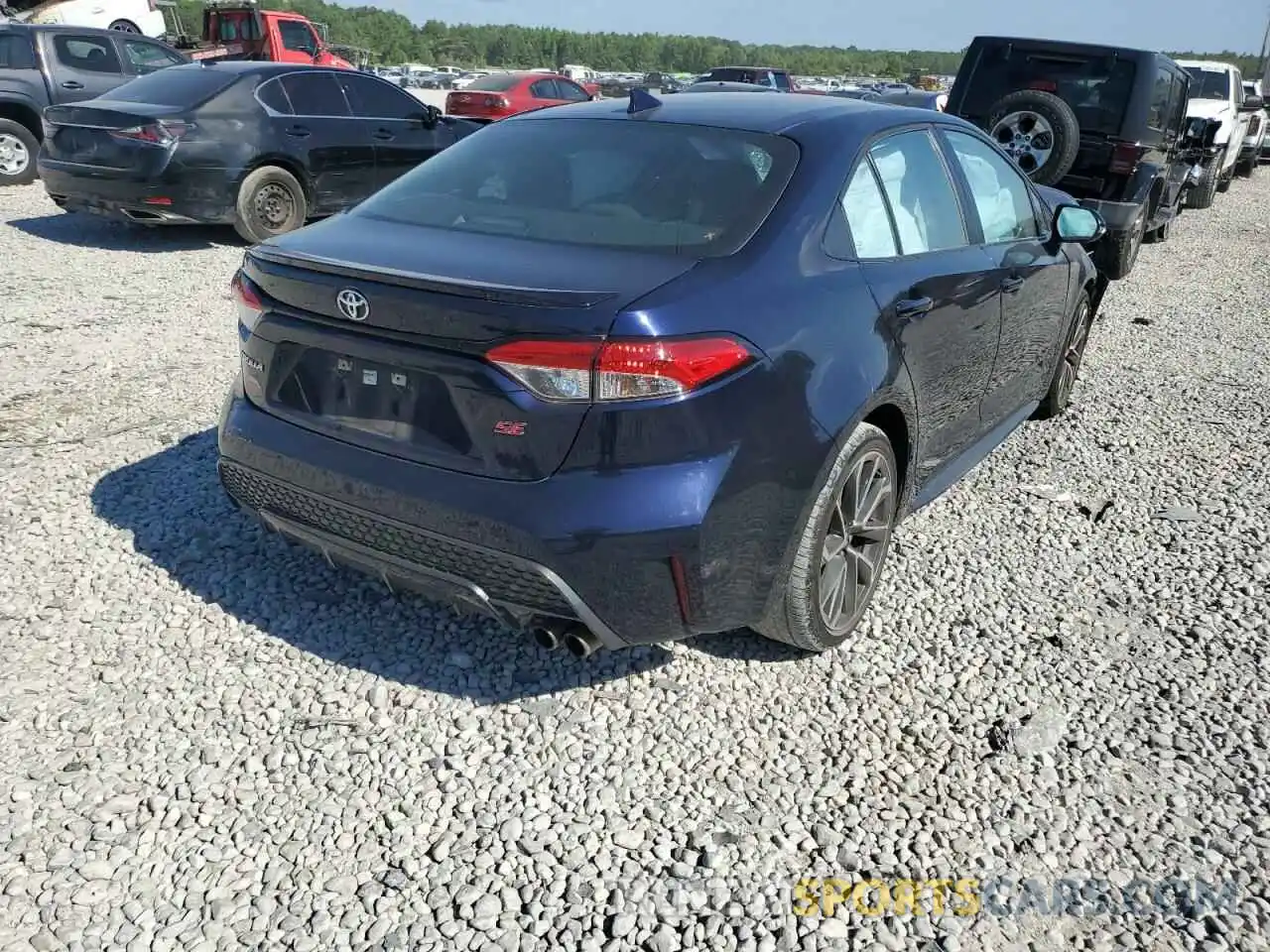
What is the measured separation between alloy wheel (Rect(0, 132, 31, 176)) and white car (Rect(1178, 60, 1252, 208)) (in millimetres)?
14710

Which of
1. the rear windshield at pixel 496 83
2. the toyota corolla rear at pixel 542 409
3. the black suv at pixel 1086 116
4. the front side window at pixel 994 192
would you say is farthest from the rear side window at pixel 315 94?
the rear windshield at pixel 496 83

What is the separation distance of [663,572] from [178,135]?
7.43m

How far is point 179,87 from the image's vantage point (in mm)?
8766

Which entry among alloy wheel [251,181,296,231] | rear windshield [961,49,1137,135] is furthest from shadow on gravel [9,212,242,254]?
rear windshield [961,49,1137,135]

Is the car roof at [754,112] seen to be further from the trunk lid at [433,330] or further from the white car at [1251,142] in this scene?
the white car at [1251,142]

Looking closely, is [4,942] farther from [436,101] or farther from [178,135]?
[436,101]

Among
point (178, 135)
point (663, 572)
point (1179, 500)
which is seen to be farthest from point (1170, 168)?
point (663, 572)

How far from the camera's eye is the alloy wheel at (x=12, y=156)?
1158 cm

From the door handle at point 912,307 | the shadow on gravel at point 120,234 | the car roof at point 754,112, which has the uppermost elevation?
the car roof at point 754,112

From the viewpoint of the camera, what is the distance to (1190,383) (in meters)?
6.31

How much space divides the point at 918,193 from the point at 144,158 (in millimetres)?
6814

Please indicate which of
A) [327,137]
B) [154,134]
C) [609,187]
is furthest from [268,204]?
[609,187]

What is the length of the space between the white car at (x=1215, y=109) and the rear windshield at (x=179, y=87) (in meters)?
12.4

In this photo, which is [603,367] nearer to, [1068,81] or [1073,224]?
[1073,224]
